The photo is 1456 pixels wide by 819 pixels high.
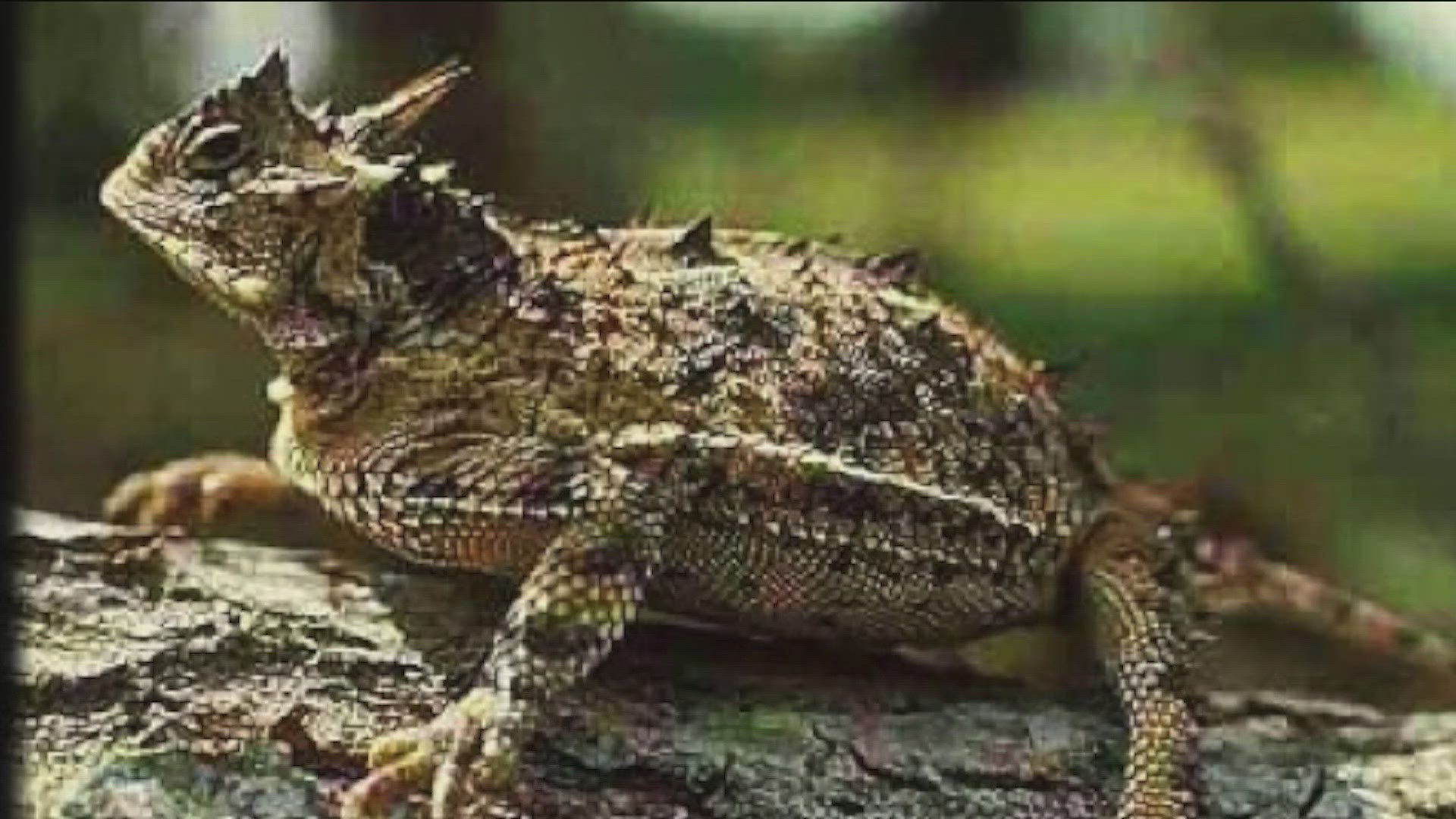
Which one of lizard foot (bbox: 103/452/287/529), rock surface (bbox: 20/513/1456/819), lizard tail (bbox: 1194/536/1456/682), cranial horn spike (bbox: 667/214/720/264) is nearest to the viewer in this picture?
rock surface (bbox: 20/513/1456/819)

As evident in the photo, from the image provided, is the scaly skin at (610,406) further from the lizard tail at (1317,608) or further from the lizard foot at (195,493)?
the lizard tail at (1317,608)

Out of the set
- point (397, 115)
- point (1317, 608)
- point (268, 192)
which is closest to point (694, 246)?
point (397, 115)

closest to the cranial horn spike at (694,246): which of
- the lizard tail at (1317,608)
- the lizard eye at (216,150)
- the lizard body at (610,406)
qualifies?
the lizard body at (610,406)

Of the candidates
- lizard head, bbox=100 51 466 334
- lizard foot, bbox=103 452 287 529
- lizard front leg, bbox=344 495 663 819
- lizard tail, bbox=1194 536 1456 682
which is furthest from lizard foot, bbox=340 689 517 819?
lizard tail, bbox=1194 536 1456 682

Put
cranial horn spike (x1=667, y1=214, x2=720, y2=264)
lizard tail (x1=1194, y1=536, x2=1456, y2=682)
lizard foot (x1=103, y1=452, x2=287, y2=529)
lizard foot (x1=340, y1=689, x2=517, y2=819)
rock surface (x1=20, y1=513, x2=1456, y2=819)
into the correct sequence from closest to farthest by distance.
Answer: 1. lizard foot (x1=340, y1=689, x2=517, y2=819)
2. rock surface (x1=20, y1=513, x2=1456, y2=819)
3. cranial horn spike (x1=667, y1=214, x2=720, y2=264)
4. lizard foot (x1=103, y1=452, x2=287, y2=529)
5. lizard tail (x1=1194, y1=536, x2=1456, y2=682)

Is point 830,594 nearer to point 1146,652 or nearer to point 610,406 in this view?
point 610,406

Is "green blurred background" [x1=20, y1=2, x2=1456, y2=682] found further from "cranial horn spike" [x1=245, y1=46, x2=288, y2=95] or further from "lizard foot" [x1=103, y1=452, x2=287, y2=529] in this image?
"lizard foot" [x1=103, y1=452, x2=287, y2=529]

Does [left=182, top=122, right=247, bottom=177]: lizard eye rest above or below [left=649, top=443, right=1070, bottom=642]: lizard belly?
above
